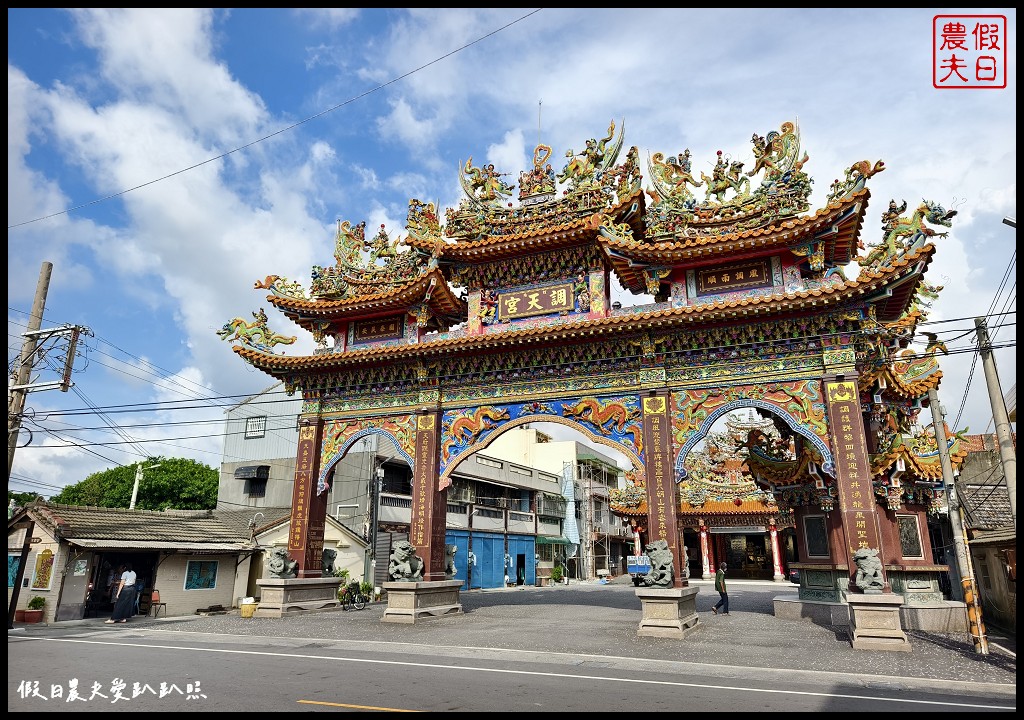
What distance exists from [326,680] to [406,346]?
35.4ft

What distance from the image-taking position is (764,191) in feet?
56.2

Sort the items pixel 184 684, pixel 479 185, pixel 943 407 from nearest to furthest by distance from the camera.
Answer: pixel 184 684, pixel 943 407, pixel 479 185

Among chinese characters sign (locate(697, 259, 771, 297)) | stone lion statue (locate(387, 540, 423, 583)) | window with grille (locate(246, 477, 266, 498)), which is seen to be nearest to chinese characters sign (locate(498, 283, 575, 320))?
chinese characters sign (locate(697, 259, 771, 297))

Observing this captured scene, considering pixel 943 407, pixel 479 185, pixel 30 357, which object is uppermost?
pixel 479 185

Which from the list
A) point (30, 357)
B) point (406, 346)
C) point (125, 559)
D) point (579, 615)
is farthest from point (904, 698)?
point (125, 559)

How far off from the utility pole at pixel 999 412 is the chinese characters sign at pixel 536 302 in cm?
975

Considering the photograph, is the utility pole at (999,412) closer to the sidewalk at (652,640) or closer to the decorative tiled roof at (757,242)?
the sidewalk at (652,640)

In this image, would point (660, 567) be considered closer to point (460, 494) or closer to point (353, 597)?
point (353, 597)

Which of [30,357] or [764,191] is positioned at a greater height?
[764,191]

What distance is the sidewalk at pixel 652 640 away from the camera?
10.2 metres

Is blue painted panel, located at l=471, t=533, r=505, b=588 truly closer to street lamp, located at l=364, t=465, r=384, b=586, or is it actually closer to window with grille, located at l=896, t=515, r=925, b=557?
street lamp, located at l=364, t=465, r=384, b=586

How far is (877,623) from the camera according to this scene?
12.2 meters

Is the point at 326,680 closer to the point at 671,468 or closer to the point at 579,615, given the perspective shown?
the point at 671,468

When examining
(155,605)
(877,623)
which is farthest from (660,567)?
(155,605)
